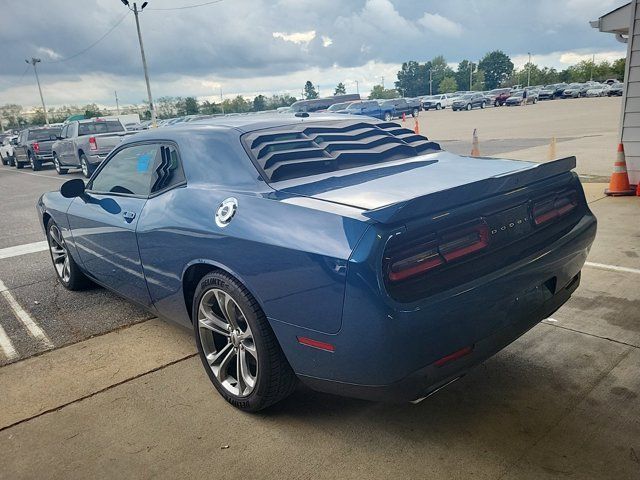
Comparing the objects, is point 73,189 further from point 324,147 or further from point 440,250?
point 440,250

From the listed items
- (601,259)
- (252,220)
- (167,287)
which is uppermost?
(252,220)

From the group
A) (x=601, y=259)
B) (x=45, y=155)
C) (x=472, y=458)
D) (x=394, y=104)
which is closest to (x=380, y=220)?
(x=472, y=458)

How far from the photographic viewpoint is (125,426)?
2.79m

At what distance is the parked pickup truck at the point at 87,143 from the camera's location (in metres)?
14.7

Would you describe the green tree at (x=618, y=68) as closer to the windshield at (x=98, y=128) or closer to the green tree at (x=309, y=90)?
the green tree at (x=309, y=90)

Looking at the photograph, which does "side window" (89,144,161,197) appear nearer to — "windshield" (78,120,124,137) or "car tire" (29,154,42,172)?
"windshield" (78,120,124,137)

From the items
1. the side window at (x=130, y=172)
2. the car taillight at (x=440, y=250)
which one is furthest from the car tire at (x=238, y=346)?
the side window at (x=130, y=172)

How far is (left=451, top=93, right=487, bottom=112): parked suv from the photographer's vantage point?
1950 inches

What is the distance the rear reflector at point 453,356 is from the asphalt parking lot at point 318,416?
1.58 feet

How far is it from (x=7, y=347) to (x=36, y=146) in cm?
1877

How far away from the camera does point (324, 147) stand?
3289 millimetres

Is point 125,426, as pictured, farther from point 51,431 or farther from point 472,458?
point 472,458

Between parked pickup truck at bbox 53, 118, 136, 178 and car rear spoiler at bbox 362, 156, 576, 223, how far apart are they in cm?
1349

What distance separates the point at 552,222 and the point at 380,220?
1.29 metres
